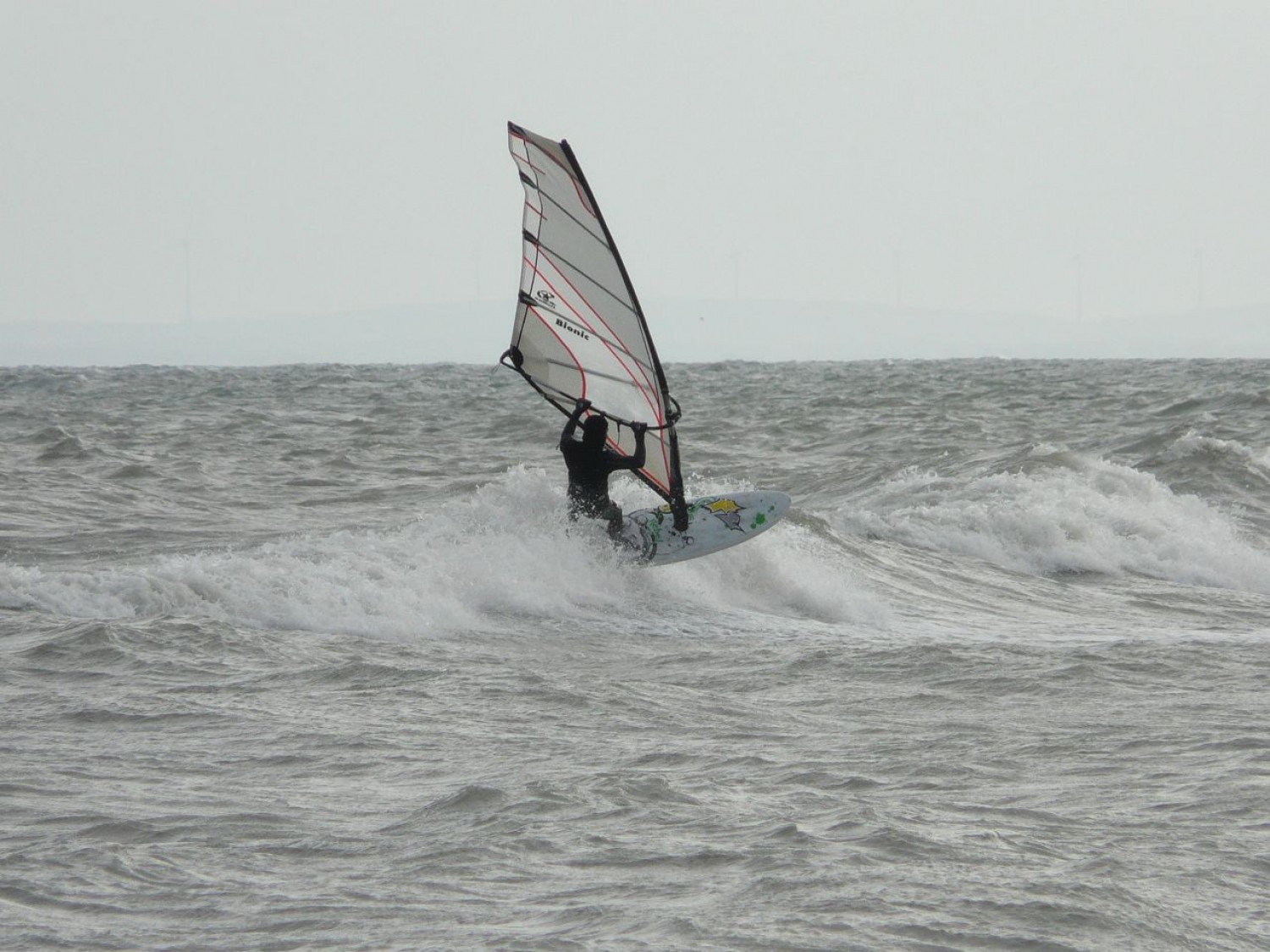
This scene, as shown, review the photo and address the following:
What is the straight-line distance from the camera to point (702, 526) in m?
9.27

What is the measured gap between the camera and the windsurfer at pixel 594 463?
8727 mm

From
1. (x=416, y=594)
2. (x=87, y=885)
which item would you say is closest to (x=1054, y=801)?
(x=87, y=885)

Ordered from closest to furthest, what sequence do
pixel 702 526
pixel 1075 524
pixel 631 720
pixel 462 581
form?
pixel 631 720
pixel 462 581
pixel 702 526
pixel 1075 524

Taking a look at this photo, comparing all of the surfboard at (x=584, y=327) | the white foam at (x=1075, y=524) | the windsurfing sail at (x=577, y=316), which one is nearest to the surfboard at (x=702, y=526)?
the surfboard at (x=584, y=327)

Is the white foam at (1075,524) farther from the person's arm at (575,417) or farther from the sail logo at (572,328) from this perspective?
the sail logo at (572,328)

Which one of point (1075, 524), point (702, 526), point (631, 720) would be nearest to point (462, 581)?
point (702, 526)

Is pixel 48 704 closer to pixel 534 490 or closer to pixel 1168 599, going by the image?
pixel 534 490

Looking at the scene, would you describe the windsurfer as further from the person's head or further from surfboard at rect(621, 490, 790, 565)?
surfboard at rect(621, 490, 790, 565)

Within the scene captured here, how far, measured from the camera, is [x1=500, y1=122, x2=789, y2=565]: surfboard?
8516 millimetres

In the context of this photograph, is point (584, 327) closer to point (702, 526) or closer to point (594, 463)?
point (594, 463)

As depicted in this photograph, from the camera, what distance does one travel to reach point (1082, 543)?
36.5ft

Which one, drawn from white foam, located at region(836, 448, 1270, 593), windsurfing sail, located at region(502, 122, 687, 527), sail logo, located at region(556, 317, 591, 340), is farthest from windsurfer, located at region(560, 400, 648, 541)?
white foam, located at region(836, 448, 1270, 593)

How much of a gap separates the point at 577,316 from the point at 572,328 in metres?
0.08

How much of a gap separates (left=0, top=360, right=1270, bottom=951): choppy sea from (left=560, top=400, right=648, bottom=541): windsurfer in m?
0.23
